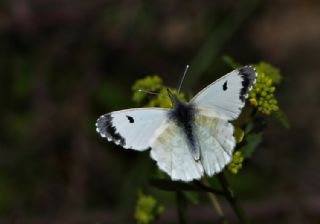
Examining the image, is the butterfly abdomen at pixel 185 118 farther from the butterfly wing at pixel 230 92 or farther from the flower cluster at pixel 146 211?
the flower cluster at pixel 146 211

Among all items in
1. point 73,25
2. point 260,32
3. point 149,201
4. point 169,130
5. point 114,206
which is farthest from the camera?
point 260,32

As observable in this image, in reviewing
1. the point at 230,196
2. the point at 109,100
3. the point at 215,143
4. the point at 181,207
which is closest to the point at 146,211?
the point at 181,207

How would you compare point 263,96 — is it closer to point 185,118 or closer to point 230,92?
point 230,92

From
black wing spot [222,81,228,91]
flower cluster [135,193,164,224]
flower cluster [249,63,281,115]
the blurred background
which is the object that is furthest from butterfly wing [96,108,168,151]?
the blurred background

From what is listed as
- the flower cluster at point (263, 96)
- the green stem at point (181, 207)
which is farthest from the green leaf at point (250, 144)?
the green stem at point (181, 207)

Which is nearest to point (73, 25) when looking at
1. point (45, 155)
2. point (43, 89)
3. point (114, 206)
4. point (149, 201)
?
point (43, 89)

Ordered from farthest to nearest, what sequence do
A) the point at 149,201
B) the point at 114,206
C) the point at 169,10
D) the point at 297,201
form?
the point at 169,10 < the point at 114,206 < the point at 297,201 < the point at 149,201

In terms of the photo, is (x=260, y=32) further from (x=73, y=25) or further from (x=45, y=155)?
(x=45, y=155)
